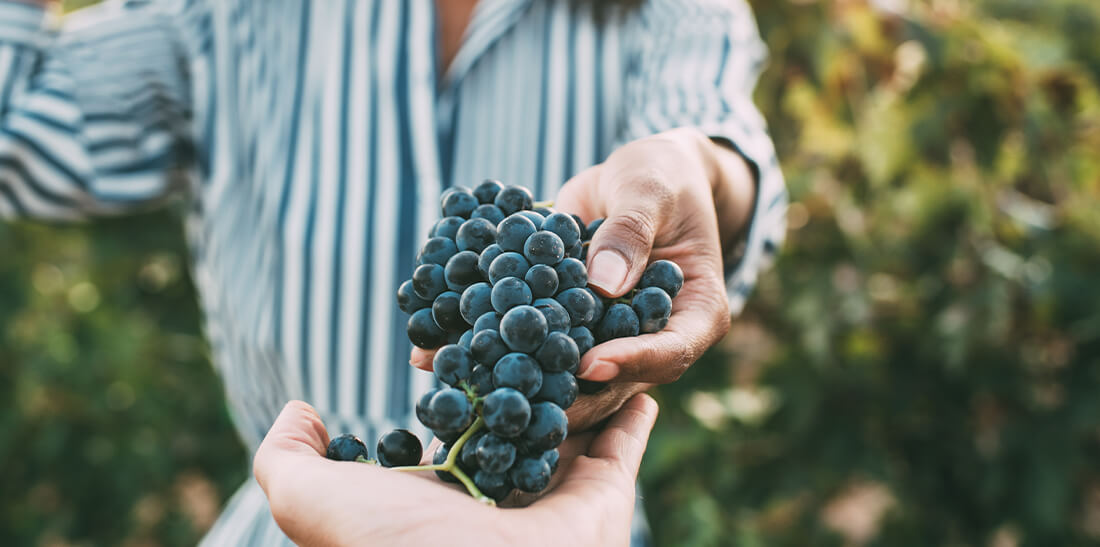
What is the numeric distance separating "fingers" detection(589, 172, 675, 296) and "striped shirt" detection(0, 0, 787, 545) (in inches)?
18.5

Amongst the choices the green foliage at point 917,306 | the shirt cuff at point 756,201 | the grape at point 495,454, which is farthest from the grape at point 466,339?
the green foliage at point 917,306

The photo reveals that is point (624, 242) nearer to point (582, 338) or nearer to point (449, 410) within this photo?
point (582, 338)

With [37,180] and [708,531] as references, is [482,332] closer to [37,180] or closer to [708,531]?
[37,180]

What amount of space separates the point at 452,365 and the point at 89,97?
101cm

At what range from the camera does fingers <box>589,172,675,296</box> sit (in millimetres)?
765

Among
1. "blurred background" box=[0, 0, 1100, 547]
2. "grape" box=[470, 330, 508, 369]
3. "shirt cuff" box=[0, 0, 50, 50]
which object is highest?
"shirt cuff" box=[0, 0, 50, 50]

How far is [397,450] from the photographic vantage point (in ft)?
2.43

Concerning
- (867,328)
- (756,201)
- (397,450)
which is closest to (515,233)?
(397,450)

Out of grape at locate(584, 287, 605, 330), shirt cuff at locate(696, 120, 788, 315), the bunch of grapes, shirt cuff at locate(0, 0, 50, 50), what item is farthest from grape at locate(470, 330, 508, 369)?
shirt cuff at locate(0, 0, 50, 50)

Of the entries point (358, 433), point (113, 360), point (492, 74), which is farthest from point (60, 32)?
point (113, 360)

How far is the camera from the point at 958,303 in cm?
179

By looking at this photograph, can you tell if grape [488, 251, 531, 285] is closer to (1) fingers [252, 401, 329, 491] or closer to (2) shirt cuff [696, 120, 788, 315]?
(1) fingers [252, 401, 329, 491]

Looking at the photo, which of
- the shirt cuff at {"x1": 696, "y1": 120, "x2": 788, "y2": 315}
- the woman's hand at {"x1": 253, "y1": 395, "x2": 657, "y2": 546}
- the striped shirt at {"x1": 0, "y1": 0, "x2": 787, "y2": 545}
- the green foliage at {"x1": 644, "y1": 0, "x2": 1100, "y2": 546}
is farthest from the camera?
the green foliage at {"x1": 644, "y1": 0, "x2": 1100, "y2": 546}

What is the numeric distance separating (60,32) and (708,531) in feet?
5.50
